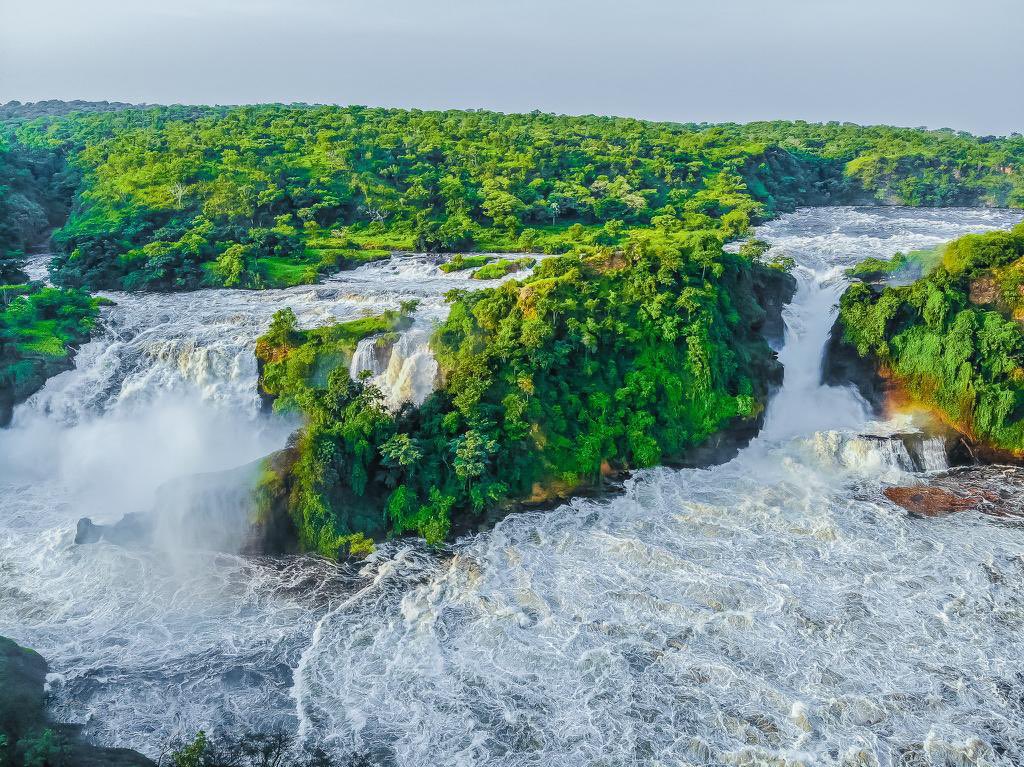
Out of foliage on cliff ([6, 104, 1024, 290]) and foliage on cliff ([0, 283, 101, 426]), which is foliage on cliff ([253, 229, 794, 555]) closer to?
foliage on cliff ([0, 283, 101, 426])

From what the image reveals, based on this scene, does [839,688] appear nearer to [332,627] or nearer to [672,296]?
[332,627]

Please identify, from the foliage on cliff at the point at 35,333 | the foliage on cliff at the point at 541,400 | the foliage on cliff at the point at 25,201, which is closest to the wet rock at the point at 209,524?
the foliage on cliff at the point at 541,400

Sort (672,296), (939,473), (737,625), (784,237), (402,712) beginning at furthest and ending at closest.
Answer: (784,237) < (672,296) < (939,473) < (737,625) < (402,712)

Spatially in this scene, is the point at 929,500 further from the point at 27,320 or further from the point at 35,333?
the point at 27,320

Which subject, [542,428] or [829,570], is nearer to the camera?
[829,570]

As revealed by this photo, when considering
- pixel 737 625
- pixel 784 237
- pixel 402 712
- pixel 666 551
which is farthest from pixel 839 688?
pixel 784 237

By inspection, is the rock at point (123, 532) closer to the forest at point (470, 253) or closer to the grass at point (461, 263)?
the forest at point (470, 253)

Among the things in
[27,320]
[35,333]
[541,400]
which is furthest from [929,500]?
[27,320]
